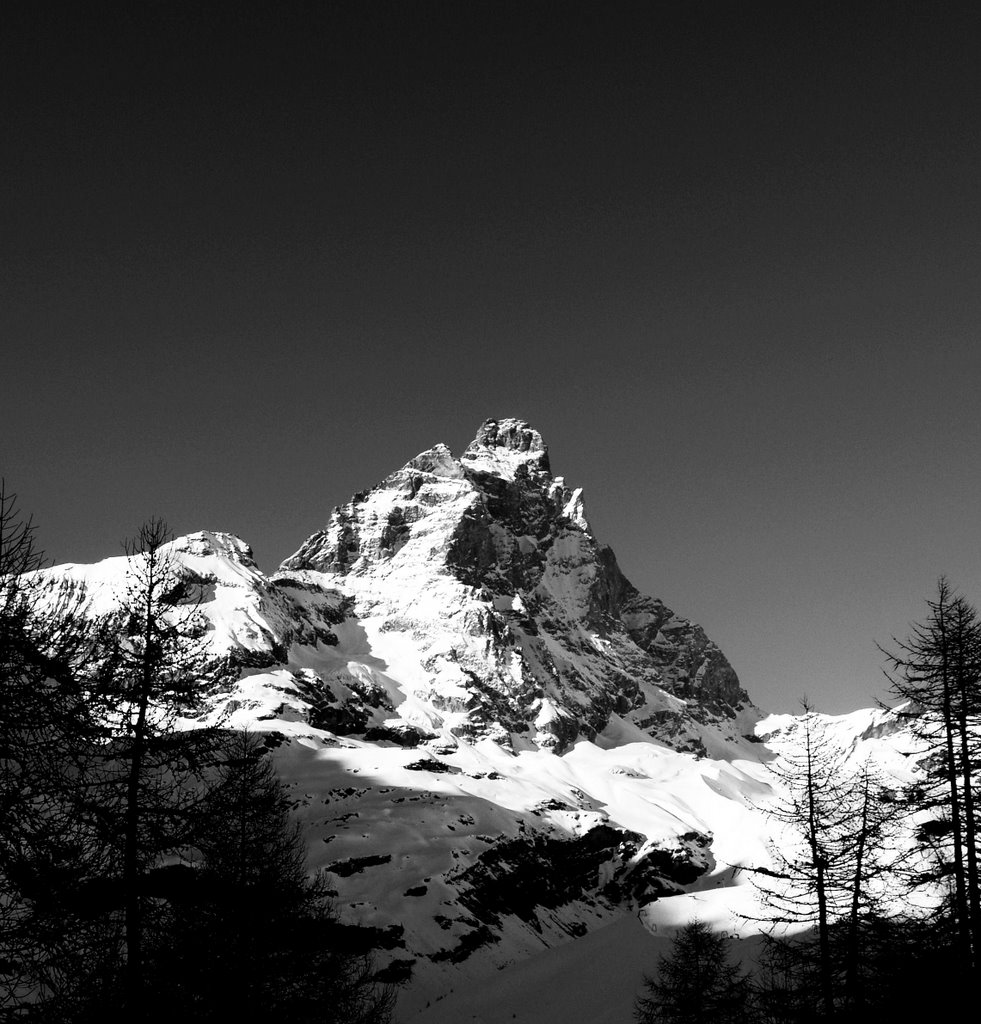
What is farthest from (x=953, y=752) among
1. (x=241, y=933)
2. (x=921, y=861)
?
(x=241, y=933)

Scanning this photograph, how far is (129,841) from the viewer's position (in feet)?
51.7

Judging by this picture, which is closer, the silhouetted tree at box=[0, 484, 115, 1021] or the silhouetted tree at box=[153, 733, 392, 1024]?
the silhouetted tree at box=[0, 484, 115, 1021]

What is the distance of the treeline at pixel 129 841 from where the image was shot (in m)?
11.2

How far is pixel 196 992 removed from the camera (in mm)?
19016

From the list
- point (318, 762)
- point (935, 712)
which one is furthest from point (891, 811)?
point (318, 762)

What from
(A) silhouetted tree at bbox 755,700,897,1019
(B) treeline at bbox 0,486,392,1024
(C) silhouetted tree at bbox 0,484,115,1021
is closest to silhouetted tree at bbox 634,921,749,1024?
(A) silhouetted tree at bbox 755,700,897,1019

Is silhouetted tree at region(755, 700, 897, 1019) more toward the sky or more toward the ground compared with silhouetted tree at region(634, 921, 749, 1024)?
more toward the sky

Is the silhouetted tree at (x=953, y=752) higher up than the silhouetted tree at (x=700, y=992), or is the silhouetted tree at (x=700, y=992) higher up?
the silhouetted tree at (x=953, y=752)

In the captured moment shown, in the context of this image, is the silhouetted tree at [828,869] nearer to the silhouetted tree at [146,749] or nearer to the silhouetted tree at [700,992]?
the silhouetted tree at [700,992]

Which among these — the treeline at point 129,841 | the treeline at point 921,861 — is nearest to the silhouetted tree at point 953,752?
the treeline at point 921,861

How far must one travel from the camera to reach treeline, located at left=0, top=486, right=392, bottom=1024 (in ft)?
36.8

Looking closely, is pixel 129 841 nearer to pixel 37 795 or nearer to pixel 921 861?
pixel 37 795

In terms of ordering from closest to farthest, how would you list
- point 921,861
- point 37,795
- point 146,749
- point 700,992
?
point 37,795 → point 146,749 → point 921,861 → point 700,992

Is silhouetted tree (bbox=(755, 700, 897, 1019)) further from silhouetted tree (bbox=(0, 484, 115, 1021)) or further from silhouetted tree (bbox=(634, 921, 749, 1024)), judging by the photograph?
silhouetted tree (bbox=(0, 484, 115, 1021))
